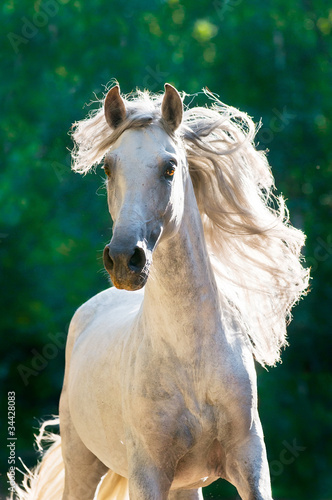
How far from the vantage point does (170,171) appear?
2.89m

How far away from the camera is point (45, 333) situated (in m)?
11.0

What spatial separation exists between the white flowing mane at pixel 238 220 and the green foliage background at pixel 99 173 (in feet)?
21.4

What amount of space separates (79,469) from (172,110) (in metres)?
2.25

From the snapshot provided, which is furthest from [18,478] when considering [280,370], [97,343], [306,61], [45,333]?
[97,343]

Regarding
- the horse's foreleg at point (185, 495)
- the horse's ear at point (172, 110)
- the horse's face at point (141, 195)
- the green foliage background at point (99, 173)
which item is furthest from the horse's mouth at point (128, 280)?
the green foliage background at point (99, 173)

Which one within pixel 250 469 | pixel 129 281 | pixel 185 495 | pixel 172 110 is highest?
pixel 172 110

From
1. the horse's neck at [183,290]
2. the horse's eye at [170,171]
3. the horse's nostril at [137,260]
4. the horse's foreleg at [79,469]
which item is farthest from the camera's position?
the horse's foreleg at [79,469]

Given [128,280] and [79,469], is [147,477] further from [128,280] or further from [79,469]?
[79,469]

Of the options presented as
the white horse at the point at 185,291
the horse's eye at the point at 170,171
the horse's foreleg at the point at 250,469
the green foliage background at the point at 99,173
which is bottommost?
the green foliage background at the point at 99,173

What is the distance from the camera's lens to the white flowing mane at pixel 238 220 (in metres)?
3.40

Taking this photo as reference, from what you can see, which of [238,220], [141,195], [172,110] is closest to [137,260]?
[141,195]

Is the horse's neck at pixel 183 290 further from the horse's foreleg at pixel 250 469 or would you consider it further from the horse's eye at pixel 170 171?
the horse's foreleg at pixel 250 469

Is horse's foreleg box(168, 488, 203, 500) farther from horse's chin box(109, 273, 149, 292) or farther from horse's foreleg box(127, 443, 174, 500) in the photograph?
horse's chin box(109, 273, 149, 292)

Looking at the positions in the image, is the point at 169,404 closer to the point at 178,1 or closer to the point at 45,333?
the point at 45,333
